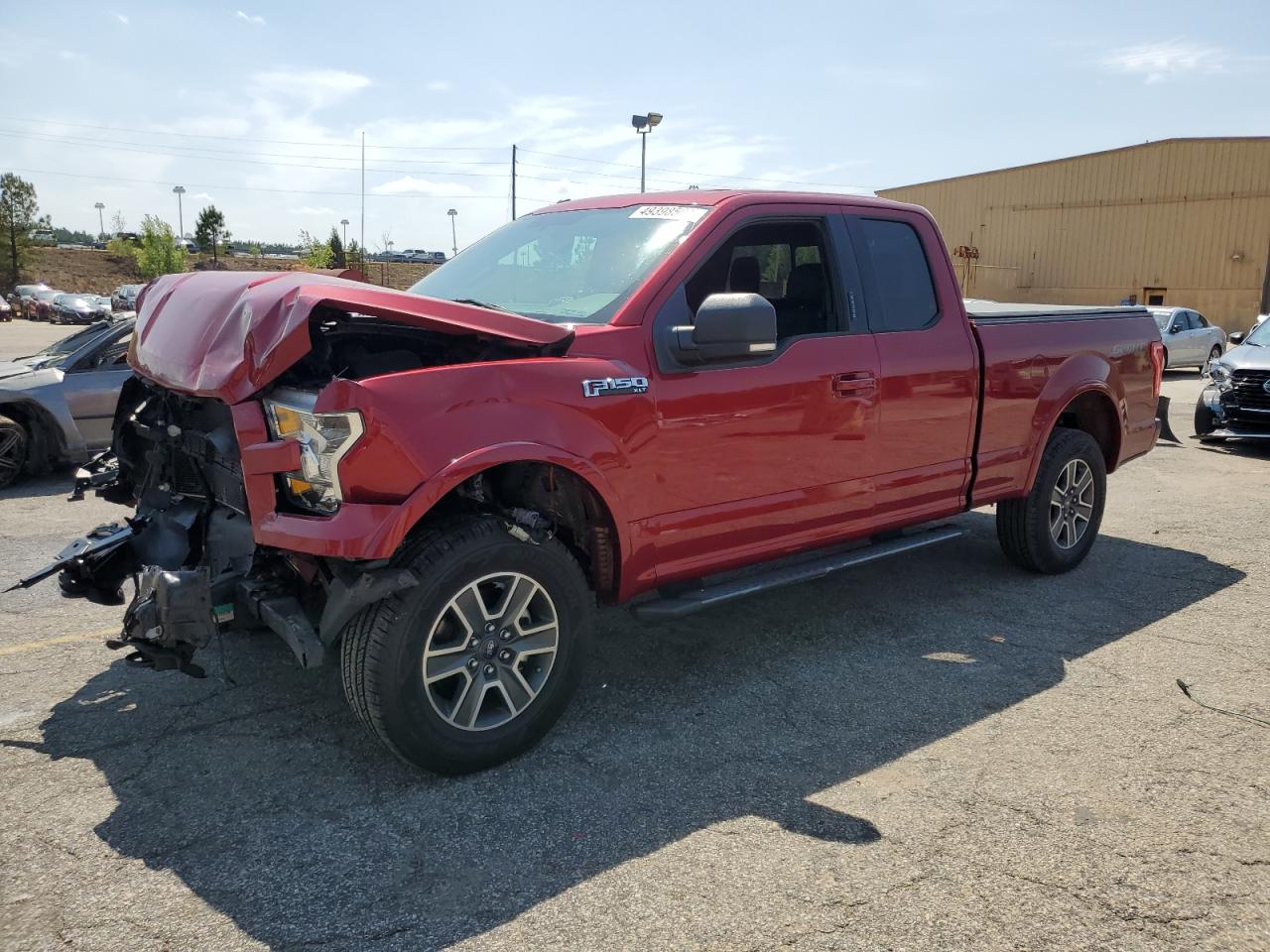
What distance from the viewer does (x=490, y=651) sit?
341 centimetres

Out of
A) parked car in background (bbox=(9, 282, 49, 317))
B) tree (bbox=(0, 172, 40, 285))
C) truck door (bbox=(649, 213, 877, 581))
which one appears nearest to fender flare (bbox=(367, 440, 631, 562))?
truck door (bbox=(649, 213, 877, 581))

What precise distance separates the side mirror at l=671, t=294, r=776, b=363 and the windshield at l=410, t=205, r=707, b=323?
14.8 inches

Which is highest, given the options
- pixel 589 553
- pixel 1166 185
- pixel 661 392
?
pixel 1166 185

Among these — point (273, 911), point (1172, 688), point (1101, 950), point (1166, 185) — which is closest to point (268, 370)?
point (273, 911)

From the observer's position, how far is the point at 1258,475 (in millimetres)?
9539

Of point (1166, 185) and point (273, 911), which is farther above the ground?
point (1166, 185)

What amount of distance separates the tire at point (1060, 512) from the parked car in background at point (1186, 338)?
16277 mm

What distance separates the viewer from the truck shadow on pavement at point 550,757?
9.18 ft

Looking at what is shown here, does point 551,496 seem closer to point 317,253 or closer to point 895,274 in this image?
point 895,274

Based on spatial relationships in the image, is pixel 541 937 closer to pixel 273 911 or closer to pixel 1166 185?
pixel 273 911

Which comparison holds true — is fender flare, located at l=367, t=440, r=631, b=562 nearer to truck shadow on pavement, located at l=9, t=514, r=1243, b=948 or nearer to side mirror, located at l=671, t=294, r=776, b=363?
side mirror, located at l=671, t=294, r=776, b=363

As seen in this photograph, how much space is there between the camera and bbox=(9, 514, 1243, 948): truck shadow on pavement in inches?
110

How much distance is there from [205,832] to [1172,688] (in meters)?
3.91

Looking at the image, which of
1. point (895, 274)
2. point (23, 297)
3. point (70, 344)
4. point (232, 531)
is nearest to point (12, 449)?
point (70, 344)
